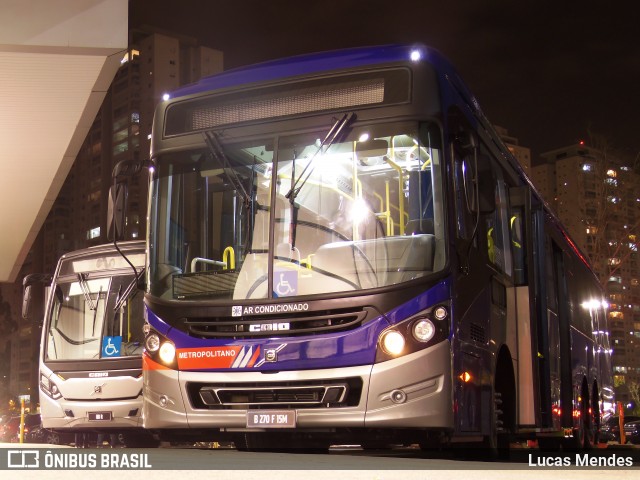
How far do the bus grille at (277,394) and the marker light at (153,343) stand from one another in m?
0.54

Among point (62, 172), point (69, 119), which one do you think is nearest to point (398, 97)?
point (69, 119)

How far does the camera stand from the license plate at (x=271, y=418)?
8.11m

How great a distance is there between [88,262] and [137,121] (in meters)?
87.9

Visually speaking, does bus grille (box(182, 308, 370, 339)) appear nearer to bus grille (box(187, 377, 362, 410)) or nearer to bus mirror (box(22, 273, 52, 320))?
bus grille (box(187, 377, 362, 410))

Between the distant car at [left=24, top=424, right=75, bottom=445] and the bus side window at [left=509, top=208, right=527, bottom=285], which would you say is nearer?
the bus side window at [left=509, top=208, right=527, bottom=285]

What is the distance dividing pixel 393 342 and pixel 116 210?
2.91m

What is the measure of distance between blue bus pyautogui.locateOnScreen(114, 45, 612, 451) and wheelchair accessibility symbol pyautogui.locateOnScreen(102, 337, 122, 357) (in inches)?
240

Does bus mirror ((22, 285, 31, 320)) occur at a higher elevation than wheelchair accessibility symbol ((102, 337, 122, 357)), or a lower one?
higher

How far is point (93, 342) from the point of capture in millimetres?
15812

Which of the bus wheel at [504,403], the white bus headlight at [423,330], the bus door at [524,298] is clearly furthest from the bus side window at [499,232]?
the white bus headlight at [423,330]

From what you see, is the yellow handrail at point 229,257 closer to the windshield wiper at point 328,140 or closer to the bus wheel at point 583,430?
the windshield wiper at point 328,140

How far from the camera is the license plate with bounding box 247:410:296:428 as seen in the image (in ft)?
26.6

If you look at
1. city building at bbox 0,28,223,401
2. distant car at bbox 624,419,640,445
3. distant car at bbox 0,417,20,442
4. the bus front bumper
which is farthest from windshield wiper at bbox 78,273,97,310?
city building at bbox 0,28,223,401

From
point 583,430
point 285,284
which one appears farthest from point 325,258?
point 583,430
